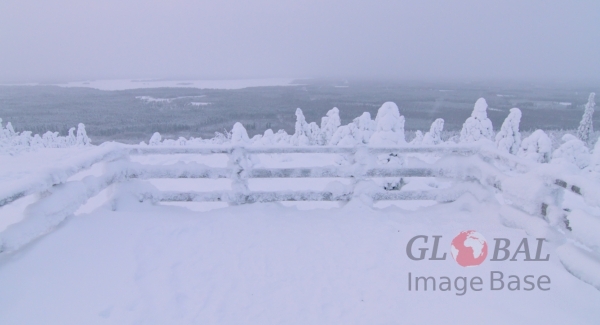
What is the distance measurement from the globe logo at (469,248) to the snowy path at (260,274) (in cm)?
11

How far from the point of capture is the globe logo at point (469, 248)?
12.7 ft

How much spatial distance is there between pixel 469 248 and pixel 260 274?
8.64ft

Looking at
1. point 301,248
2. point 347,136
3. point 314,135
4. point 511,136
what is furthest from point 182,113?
point 301,248

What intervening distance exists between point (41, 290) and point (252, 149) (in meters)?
3.11

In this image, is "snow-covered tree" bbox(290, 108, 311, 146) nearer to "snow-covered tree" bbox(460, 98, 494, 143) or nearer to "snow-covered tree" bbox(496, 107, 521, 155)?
"snow-covered tree" bbox(460, 98, 494, 143)

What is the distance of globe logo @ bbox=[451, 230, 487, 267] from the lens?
3.87 m

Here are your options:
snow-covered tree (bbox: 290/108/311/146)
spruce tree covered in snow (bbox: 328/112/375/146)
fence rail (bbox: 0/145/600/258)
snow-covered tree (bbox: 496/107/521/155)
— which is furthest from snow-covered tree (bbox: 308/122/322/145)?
fence rail (bbox: 0/145/600/258)

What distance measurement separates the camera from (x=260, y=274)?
11.8 feet

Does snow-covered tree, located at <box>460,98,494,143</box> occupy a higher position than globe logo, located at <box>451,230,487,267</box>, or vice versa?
globe logo, located at <box>451,230,487,267</box>

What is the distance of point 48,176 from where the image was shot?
13.5ft

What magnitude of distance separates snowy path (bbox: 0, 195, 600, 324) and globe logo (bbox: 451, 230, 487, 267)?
11 centimetres

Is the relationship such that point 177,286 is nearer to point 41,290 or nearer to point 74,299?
point 74,299

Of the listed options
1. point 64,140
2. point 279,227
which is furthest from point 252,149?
point 64,140

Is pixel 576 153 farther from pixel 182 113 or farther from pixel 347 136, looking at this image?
pixel 182 113
